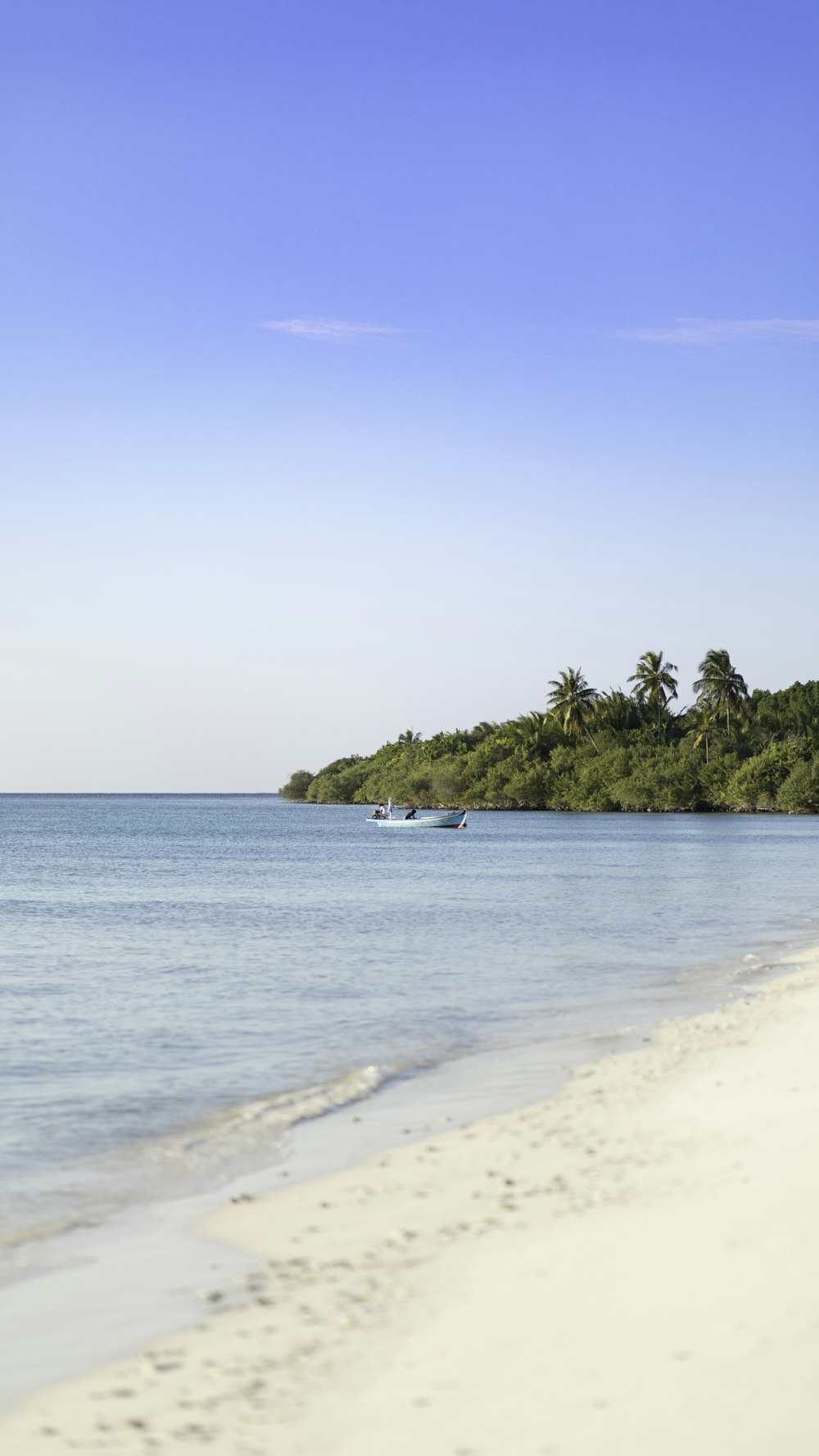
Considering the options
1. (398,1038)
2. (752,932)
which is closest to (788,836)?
(752,932)

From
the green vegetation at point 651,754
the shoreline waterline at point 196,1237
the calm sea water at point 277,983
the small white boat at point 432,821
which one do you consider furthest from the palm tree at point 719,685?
the shoreline waterline at point 196,1237

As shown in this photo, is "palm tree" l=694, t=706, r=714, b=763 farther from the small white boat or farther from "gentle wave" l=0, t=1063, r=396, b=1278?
"gentle wave" l=0, t=1063, r=396, b=1278

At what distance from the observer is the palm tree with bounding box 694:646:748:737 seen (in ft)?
377

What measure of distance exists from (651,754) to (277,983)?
378 ft

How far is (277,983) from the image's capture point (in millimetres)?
19203

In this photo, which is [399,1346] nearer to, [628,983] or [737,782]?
[628,983]

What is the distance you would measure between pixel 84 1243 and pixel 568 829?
294 ft

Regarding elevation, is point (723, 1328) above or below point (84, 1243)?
above

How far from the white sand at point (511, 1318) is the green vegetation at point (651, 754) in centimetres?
11050

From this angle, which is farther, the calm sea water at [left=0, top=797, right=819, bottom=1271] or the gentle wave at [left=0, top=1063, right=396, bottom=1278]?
the calm sea water at [left=0, top=797, right=819, bottom=1271]

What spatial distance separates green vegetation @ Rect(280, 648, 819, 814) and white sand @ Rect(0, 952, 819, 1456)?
110 metres

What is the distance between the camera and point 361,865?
183ft

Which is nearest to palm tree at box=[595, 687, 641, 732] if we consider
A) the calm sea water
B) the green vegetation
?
the green vegetation

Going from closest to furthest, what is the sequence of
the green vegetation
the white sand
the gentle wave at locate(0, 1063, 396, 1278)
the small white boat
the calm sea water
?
the white sand, the gentle wave at locate(0, 1063, 396, 1278), the calm sea water, the small white boat, the green vegetation
